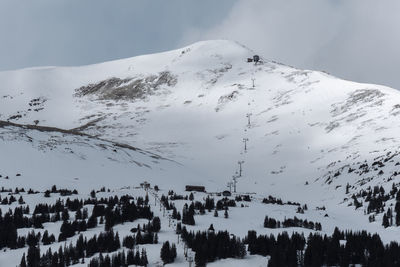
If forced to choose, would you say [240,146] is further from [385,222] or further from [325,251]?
[325,251]

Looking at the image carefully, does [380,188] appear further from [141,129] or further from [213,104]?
[213,104]

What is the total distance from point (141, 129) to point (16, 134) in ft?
243

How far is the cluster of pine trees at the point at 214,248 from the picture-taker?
112ft

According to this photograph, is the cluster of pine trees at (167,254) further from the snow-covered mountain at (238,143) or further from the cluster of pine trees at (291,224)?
the snow-covered mountain at (238,143)

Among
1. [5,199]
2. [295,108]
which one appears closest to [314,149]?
[295,108]

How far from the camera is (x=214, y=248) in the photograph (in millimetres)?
35219

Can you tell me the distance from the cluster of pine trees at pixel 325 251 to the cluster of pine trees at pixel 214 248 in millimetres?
1678

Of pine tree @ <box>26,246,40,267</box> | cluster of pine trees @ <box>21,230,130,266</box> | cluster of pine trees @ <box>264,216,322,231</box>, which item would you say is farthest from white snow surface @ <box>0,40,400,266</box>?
pine tree @ <box>26,246,40,267</box>

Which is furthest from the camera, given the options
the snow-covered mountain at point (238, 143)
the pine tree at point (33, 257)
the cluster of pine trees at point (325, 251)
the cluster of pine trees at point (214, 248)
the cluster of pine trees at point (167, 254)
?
the snow-covered mountain at point (238, 143)

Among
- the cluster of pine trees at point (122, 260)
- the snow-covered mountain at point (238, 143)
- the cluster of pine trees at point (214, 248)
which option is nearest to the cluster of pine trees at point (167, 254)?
the cluster of pine trees at point (122, 260)

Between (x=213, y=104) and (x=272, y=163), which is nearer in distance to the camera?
(x=272, y=163)

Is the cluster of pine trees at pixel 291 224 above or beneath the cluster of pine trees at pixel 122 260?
above

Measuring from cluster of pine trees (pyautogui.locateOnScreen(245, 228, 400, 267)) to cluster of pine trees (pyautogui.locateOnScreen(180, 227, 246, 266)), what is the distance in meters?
1.68

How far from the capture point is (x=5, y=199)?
2180 inches
